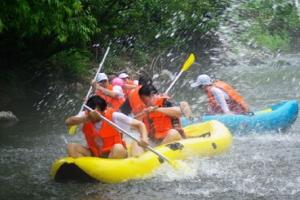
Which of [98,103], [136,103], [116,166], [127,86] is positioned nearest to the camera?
[98,103]

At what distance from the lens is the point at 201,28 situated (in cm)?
2439

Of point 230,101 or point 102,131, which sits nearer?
point 102,131

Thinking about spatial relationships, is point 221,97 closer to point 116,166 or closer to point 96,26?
point 116,166

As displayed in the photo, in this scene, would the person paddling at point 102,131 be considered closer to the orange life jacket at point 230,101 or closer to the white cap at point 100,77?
the white cap at point 100,77

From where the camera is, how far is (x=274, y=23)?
123 feet

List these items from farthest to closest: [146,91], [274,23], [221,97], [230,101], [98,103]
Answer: [274,23] → [230,101] → [221,97] → [146,91] → [98,103]

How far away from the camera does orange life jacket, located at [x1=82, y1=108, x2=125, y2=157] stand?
667cm

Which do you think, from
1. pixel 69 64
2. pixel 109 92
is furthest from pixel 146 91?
pixel 69 64

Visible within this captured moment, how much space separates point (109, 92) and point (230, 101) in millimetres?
2232

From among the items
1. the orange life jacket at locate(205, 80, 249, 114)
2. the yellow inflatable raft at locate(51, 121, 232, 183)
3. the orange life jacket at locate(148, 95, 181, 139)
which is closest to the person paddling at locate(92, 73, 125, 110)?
the orange life jacket at locate(205, 80, 249, 114)

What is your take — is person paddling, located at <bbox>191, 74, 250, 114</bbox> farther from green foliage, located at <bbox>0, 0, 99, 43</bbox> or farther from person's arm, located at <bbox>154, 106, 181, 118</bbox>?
green foliage, located at <bbox>0, 0, 99, 43</bbox>

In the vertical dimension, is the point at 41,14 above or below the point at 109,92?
above

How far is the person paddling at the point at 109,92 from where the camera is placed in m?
9.29

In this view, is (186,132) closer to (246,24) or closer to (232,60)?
(232,60)
